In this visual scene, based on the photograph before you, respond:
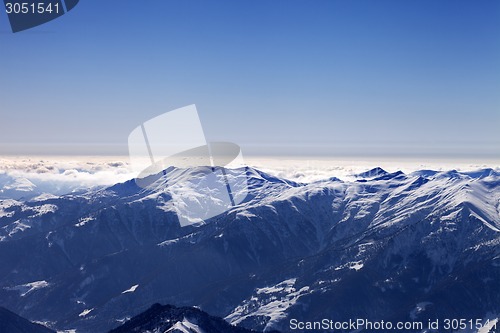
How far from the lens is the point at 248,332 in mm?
140000

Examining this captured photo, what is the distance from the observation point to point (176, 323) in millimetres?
123000

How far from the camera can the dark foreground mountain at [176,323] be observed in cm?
12411

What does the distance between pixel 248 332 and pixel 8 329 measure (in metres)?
79.3

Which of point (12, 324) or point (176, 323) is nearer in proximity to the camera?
point (176, 323)

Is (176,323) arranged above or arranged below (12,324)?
above

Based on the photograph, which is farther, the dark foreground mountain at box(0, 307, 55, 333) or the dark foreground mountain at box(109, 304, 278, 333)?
the dark foreground mountain at box(0, 307, 55, 333)

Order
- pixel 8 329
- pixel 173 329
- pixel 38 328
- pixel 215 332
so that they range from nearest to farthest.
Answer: pixel 173 329 < pixel 215 332 < pixel 8 329 < pixel 38 328

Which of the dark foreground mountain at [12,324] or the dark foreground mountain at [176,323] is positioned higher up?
the dark foreground mountain at [176,323]

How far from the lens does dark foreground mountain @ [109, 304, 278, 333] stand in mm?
124106

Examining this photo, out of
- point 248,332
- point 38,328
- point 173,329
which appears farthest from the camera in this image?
point 38,328

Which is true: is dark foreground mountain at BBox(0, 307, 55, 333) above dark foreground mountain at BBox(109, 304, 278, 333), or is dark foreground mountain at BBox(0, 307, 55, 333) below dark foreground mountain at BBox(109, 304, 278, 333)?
below

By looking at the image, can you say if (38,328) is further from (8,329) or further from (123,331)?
(123,331)

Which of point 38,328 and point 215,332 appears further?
point 38,328

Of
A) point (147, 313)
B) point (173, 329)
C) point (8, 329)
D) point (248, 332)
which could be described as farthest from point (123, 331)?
point (8, 329)
